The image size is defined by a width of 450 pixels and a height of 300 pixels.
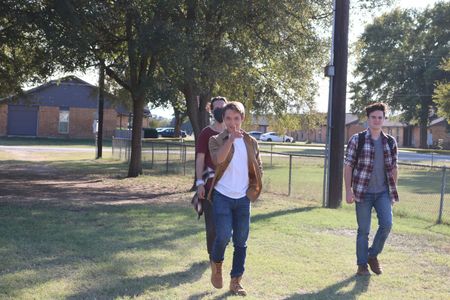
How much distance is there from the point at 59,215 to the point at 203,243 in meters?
3.30

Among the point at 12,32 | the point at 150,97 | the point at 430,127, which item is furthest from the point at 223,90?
the point at 430,127

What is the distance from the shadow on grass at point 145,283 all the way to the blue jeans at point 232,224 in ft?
1.85

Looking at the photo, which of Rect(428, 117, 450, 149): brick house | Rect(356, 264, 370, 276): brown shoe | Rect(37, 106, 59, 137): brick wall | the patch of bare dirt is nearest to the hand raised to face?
Rect(356, 264, 370, 276): brown shoe

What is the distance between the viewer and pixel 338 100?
486 inches

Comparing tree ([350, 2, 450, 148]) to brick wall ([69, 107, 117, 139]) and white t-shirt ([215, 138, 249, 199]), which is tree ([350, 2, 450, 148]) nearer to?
brick wall ([69, 107, 117, 139])

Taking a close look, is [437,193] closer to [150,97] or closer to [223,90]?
[223,90]

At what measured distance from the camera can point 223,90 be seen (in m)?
17.4

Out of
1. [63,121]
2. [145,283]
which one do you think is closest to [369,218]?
[145,283]

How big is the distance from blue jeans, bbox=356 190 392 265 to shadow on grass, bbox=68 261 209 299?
178 cm

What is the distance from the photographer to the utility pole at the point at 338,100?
12.3 metres

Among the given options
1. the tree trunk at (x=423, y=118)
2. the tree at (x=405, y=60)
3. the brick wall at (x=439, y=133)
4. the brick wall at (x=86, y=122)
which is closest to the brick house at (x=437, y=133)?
the brick wall at (x=439, y=133)

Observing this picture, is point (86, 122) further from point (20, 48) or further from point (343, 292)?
point (343, 292)

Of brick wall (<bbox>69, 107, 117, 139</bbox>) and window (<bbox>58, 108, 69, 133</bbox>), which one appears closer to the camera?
window (<bbox>58, 108, 69, 133</bbox>)

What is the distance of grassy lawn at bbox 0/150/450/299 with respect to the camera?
220 inches
